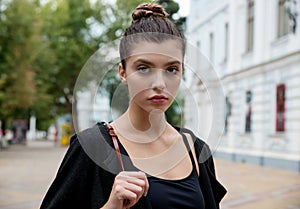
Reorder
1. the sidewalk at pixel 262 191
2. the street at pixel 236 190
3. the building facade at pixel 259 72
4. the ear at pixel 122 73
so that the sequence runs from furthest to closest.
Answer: the building facade at pixel 259 72 → the sidewalk at pixel 262 191 → the street at pixel 236 190 → the ear at pixel 122 73

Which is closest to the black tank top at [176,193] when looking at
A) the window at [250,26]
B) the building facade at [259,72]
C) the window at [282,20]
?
the building facade at [259,72]

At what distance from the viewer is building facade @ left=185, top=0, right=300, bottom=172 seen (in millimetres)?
14906

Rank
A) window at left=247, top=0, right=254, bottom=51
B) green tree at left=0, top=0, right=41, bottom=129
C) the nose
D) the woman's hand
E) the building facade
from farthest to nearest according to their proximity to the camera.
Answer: green tree at left=0, top=0, right=41, bottom=129 < window at left=247, top=0, right=254, bottom=51 < the building facade < the nose < the woman's hand

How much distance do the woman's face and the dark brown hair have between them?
0.02 meters

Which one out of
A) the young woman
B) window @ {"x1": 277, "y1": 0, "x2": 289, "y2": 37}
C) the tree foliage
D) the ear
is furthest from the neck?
window @ {"x1": 277, "y1": 0, "x2": 289, "y2": 37}

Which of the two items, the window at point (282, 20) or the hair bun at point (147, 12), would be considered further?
the window at point (282, 20)

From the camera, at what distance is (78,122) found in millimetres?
1254

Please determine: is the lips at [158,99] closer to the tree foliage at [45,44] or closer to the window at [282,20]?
the tree foliage at [45,44]

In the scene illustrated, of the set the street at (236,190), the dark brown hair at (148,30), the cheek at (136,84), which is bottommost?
the street at (236,190)

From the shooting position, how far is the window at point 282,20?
15625mm

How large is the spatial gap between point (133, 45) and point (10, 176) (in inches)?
441

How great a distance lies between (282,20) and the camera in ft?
52.4

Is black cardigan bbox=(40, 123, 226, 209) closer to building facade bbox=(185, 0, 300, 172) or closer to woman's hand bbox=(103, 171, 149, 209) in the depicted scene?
woman's hand bbox=(103, 171, 149, 209)

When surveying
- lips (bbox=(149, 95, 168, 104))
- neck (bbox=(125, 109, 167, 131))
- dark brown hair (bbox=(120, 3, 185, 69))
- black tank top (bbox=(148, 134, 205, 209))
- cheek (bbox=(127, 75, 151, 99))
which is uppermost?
dark brown hair (bbox=(120, 3, 185, 69))
